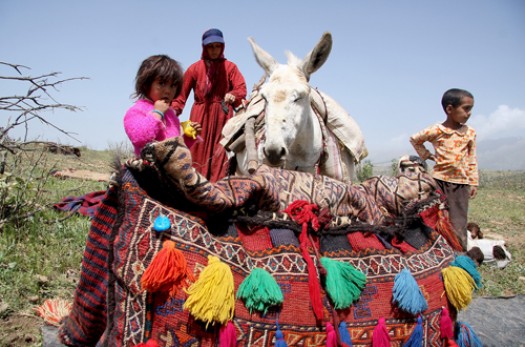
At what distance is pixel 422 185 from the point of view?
2.13 meters

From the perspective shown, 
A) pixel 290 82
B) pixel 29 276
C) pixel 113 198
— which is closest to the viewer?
pixel 113 198

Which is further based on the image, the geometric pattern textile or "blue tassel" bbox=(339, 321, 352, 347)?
"blue tassel" bbox=(339, 321, 352, 347)

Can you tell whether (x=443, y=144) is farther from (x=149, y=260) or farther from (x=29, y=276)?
(x=29, y=276)

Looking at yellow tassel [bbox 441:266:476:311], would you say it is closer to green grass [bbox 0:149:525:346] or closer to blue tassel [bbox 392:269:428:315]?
blue tassel [bbox 392:269:428:315]

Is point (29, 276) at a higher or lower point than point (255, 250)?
lower

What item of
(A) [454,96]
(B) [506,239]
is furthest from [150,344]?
(B) [506,239]

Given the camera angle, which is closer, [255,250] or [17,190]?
[255,250]

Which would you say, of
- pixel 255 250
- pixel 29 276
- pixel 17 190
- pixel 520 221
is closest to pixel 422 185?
pixel 255 250

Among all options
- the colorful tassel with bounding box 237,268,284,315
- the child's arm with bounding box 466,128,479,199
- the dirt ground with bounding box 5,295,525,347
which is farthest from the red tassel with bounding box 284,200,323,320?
the child's arm with bounding box 466,128,479,199

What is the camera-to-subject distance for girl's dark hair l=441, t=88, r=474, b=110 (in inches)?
158

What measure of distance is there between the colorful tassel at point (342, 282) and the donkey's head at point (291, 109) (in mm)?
1746

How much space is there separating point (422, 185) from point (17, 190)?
12.8ft

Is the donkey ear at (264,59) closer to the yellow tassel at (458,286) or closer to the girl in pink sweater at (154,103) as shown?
the girl in pink sweater at (154,103)

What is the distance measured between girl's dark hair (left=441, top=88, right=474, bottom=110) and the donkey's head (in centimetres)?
129
